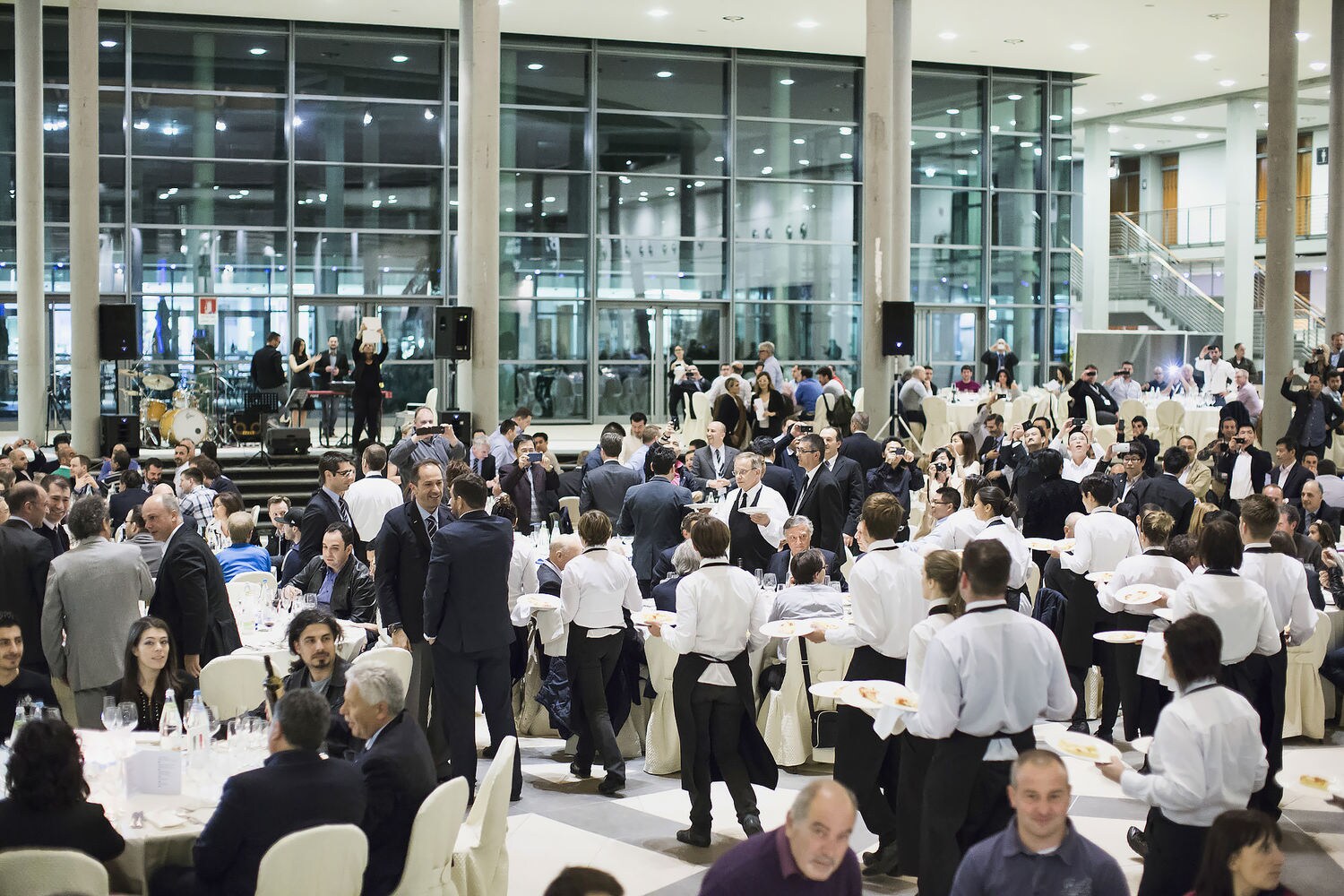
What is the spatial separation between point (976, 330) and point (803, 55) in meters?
5.72

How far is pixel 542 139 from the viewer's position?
2234cm

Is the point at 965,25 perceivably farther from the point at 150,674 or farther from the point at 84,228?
the point at 150,674

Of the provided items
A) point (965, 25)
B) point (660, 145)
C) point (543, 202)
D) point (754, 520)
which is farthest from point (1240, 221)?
point (754, 520)

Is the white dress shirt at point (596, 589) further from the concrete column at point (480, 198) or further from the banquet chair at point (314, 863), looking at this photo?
the concrete column at point (480, 198)

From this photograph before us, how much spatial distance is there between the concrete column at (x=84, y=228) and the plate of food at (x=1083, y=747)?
14.5 metres

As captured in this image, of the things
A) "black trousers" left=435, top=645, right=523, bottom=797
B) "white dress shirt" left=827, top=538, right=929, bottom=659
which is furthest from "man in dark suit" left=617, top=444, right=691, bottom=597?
"white dress shirt" left=827, top=538, right=929, bottom=659

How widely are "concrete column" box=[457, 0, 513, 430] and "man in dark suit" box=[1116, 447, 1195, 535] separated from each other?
9412mm

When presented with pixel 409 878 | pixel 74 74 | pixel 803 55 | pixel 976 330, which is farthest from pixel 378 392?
pixel 409 878

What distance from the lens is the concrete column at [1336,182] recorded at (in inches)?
792

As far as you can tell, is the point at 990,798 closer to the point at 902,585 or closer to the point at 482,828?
the point at 902,585

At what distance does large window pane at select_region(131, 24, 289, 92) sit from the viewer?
811 inches

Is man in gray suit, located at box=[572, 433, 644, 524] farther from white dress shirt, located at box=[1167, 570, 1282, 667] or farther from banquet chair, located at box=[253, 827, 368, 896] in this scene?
banquet chair, located at box=[253, 827, 368, 896]

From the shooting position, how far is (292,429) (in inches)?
688

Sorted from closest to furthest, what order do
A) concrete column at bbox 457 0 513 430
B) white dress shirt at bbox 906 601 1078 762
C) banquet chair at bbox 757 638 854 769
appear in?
1. white dress shirt at bbox 906 601 1078 762
2. banquet chair at bbox 757 638 854 769
3. concrete column at bbox 457 0 513 430
